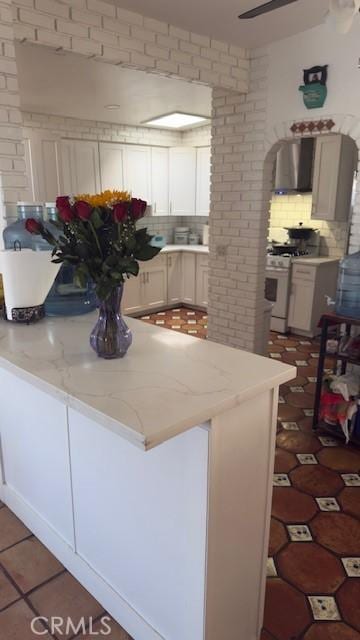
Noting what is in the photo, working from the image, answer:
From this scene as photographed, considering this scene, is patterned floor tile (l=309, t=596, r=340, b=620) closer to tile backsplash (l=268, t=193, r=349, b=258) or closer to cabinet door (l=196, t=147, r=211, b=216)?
tile backsplash (l=268, t=193, r=349, b=258)

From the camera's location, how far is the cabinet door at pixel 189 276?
5836 millimetres

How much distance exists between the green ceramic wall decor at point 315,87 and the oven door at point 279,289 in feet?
6.69

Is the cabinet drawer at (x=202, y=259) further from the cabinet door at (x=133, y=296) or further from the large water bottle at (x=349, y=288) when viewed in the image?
the large water bottle at (x=349, y=288)

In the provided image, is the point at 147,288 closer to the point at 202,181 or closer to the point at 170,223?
the point at 170,223

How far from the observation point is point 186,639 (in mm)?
1279

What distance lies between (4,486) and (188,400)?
1.41 m

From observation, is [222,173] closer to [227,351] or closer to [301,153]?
[301,153]

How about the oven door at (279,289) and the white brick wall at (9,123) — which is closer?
the white brick wall at (9,123)

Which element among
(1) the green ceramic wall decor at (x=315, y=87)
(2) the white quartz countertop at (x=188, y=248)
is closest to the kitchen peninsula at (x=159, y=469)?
(1) the green ceramic wall decor at (x=315, y=87)

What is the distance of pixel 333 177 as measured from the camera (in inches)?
→ 176

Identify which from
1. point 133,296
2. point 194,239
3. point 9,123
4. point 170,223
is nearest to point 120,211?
point 9,123

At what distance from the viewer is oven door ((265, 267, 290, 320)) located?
4.83 m

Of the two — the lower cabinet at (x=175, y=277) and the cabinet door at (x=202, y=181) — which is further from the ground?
the cabinet door at (x=202, y=181)

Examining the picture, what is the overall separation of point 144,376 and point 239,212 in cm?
257
